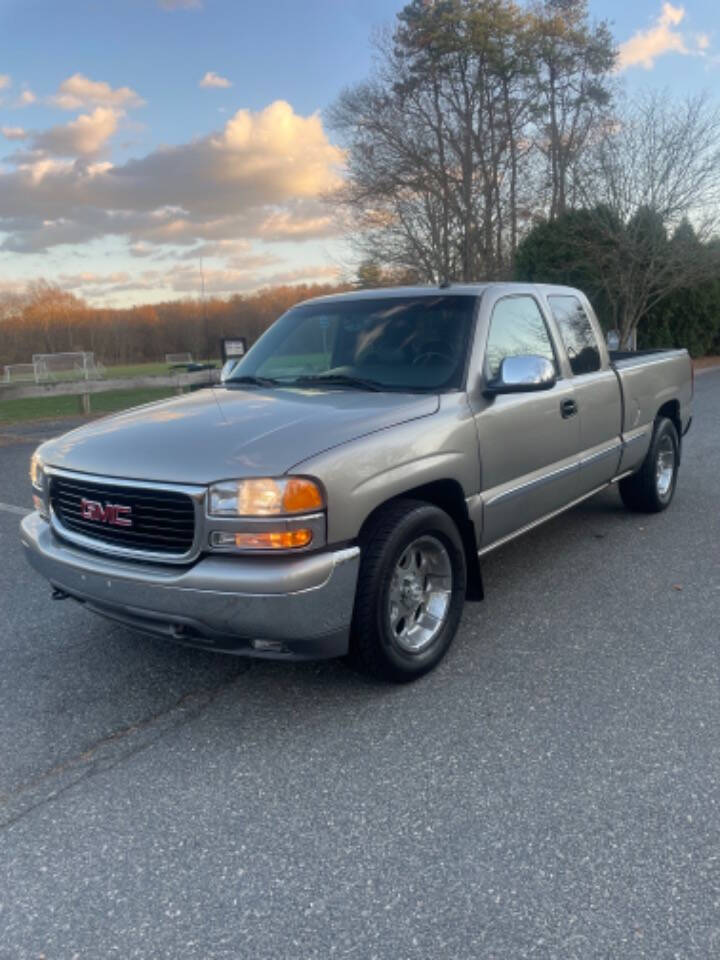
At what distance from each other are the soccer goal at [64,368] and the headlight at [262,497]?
1284 inches

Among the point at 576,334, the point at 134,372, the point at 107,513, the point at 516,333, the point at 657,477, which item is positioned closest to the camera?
the point at 107,513

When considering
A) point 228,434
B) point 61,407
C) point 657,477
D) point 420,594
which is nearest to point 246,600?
point 228,434

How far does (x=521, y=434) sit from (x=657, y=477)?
2.63m

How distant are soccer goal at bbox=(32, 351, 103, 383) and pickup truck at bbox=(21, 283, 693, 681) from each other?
31401 mm

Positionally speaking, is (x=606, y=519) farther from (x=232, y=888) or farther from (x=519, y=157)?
(x=519, y=157)

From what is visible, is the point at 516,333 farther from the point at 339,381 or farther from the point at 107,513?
the point at 107,513

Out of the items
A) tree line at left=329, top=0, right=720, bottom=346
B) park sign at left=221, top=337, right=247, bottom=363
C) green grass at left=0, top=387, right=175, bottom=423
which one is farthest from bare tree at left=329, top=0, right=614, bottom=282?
park sign at left=221, top=337, right=247, bottom=363

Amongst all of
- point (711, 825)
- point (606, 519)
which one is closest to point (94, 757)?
point (711, 825)

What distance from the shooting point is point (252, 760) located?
116 inches

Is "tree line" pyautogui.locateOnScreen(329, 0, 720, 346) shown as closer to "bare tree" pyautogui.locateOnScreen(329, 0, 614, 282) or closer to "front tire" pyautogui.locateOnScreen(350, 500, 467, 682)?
"bare tree" pyautogui.locateOnScreen(329, 0, 614, 282)

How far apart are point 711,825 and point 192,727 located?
6.52ft

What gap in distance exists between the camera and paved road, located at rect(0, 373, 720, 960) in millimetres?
2117

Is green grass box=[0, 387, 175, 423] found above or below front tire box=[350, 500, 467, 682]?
above

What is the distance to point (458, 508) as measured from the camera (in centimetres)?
380
